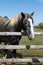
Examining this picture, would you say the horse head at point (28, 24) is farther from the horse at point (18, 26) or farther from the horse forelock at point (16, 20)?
the horse forelock at point (16, 20)

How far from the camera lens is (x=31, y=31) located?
6.71 m

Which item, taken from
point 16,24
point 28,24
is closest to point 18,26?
point 16,24

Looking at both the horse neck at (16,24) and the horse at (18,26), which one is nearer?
the horse at (18,26)

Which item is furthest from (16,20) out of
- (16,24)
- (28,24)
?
(28,24)

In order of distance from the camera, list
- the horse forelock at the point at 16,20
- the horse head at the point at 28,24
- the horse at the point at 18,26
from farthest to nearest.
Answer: the horse forelock at the point at 16,20
the horse at the point at 18,26
the horse head at the point at 28,24

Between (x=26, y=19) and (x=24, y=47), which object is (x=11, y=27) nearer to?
(x=26, y=19)

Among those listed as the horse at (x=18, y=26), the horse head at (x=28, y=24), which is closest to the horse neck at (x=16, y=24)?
the horse at (x=18, y=26)

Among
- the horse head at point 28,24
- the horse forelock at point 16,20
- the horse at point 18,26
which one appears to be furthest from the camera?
the horse forelock at point 16,20

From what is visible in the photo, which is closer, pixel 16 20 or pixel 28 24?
pixel 28 24

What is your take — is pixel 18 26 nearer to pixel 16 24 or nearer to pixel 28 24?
pixel 16 24

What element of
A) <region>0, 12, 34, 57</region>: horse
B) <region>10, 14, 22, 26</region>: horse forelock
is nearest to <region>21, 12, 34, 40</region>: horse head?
<region>0, 12, 34, 57</region>: horse

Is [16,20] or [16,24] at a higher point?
[16,20]

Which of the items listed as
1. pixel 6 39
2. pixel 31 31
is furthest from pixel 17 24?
pixel 31 31

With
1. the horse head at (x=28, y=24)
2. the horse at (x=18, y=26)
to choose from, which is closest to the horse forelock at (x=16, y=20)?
→ the horse at (x=18, y=26)
